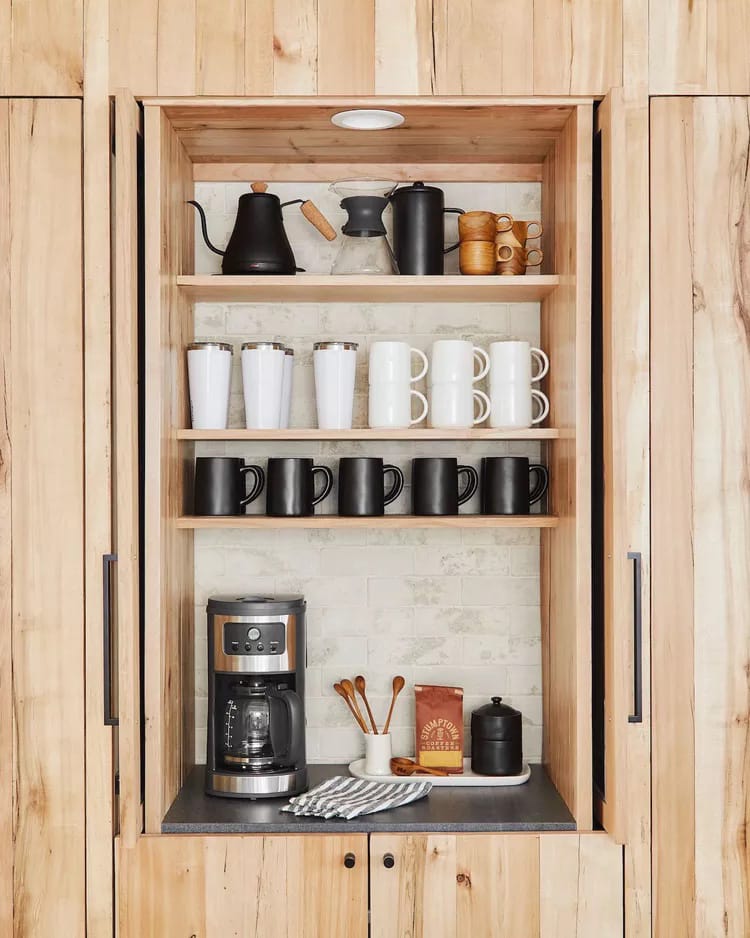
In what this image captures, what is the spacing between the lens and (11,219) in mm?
1954

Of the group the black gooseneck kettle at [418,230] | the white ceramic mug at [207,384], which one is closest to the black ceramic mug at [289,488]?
the white ceramic mug at [207,384]

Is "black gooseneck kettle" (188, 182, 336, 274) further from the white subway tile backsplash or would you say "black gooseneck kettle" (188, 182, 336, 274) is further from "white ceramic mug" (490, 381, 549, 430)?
"white ceramic mug" (490, 381, 549, 430)

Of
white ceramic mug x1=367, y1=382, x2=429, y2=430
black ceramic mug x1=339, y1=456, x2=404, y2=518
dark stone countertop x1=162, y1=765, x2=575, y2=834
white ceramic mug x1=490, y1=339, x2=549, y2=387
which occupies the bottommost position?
dark stone countertop x1=162, y1=765, x2=575, y2=834

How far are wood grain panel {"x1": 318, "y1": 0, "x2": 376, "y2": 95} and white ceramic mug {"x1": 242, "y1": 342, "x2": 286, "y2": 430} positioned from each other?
1.84 feet

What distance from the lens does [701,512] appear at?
1.96 metres

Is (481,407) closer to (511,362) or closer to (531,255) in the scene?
(511,362)

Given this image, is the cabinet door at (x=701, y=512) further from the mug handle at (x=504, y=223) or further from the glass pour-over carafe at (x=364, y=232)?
the glass pour-over carafe at (x=364, y=232)

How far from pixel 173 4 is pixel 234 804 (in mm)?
1634

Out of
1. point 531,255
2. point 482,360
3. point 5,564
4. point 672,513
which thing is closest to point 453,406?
point 482,360

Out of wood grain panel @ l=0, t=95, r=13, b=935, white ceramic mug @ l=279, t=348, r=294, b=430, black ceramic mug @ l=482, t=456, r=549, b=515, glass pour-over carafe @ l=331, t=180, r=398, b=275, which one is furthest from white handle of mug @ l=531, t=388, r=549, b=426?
wood grain panel @ l=0, t=95, r=13, b=935

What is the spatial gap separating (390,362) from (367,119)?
20.0 inches

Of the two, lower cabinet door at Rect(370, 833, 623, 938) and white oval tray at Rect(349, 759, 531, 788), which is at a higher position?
white oval tray at Rect(349, 759, 531, 788)

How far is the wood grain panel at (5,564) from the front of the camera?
6.38ft

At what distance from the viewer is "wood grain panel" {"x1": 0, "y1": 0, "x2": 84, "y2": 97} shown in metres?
1.95
